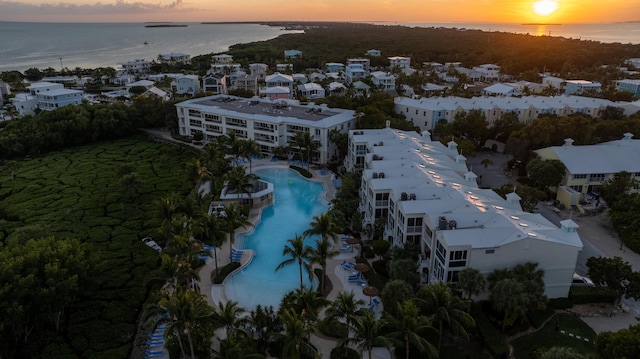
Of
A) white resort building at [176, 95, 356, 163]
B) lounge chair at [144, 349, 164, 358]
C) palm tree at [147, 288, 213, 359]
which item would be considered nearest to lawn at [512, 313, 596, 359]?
palm tree at [147, 288, 213, 359]

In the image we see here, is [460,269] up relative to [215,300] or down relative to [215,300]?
up

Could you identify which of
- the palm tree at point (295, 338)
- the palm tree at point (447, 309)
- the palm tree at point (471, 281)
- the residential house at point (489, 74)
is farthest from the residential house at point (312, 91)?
the palm tree at point (295, 338)

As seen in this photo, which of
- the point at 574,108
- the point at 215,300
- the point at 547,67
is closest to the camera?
the point at 215,300

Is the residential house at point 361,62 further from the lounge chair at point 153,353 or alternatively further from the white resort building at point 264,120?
the lounge chair at point 153,353

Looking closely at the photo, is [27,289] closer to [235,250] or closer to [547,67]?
[235,250]

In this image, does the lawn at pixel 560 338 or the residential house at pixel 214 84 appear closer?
the lawn at pixel 560 338

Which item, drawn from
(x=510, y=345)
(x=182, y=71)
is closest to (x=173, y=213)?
(x=510, y=345)

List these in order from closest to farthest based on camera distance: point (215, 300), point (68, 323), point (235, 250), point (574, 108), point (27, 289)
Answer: point (27, 289) < point (68, 323) < point (215, 300) < point (235, 250) < point (574, 108)
